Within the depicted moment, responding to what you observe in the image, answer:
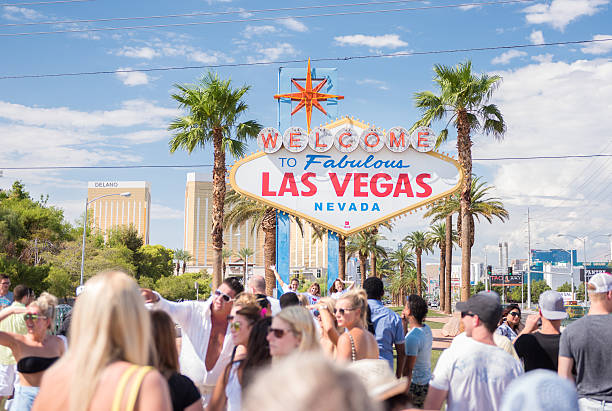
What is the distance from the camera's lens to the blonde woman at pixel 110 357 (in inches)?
82.3

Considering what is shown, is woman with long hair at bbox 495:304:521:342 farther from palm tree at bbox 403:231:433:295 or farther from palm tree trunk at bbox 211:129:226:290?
palm tree at bbox 403:231:433:295

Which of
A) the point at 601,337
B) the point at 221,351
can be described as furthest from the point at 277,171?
the point at 601,337

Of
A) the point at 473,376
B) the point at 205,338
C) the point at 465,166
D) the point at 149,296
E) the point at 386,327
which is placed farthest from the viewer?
the point at 465,166

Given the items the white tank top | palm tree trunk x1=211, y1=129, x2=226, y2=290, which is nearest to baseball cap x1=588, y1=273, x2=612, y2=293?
the white tank top

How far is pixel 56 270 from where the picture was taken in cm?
4397

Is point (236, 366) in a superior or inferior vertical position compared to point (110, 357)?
inferior

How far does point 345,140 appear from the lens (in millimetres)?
18078

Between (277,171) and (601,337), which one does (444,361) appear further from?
(277,171)

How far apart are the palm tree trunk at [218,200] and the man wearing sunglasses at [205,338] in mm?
15709

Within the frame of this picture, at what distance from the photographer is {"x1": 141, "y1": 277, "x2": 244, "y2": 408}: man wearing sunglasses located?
16.1ft

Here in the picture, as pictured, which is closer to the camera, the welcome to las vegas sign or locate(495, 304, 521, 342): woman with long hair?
locate(495, 304, 521, 342): woman with long hair

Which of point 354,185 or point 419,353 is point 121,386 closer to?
point 419,353

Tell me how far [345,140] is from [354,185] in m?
1.46

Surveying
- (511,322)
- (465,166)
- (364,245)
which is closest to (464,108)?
(465,166)
